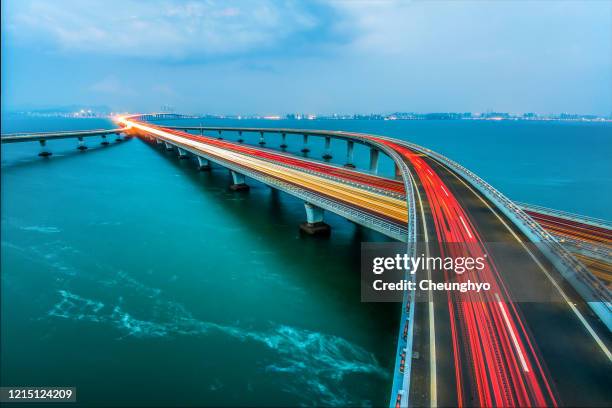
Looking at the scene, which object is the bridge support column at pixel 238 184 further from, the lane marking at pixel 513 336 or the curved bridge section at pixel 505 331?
the lane marking at pixel 513 336

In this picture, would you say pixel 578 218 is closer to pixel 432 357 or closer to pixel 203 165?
pixel 432 357

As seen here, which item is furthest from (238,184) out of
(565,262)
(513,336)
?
(513,336)

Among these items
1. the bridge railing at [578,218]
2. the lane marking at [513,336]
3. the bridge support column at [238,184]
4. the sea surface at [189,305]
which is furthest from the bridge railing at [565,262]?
the bridge support column at [238,184]

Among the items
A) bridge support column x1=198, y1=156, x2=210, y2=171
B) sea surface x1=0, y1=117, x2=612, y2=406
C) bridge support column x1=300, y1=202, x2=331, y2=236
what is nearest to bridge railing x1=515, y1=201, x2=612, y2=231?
sea surface x1=0, y1=117, x2=612, y2=406

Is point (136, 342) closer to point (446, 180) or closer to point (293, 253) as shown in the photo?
point (293, 253)

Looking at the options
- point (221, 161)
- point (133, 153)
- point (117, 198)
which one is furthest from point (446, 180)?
point (133, 153)

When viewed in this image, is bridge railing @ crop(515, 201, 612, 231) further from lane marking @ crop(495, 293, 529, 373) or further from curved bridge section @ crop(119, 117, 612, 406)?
lane marking @ crop(495, 293, 529, 373)
